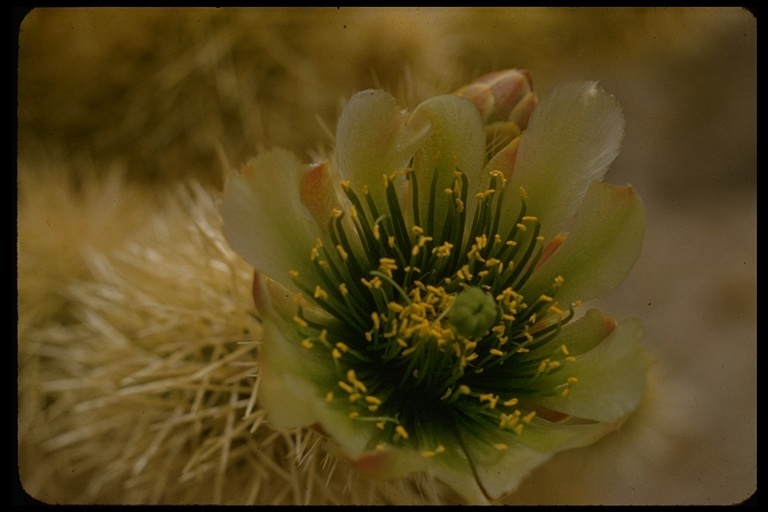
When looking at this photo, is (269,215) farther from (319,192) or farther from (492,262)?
(492,262)

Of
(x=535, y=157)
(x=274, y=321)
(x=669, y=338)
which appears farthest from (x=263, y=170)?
(x=669, y=338)

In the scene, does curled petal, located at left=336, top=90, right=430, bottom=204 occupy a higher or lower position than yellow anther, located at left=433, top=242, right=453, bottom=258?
higher

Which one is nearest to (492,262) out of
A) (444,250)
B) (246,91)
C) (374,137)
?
(444,250)

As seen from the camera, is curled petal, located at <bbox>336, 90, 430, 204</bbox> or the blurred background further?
the blurred background

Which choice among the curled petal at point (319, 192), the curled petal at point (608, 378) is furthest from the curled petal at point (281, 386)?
the curled petal at point (608, 378)

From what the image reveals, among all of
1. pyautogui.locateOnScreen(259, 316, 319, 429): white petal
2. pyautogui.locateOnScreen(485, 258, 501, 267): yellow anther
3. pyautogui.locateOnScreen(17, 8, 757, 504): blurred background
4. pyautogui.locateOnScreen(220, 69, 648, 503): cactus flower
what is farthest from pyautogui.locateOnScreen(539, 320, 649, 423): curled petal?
pyautogui.locateOnScreen(17, 8, 757, 504): blurred background

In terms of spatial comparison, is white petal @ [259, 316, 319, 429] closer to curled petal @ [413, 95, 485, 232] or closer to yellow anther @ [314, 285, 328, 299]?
yellow anther @ [314, 285, 328, 299]
